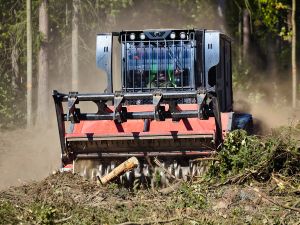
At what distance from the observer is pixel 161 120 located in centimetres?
1331

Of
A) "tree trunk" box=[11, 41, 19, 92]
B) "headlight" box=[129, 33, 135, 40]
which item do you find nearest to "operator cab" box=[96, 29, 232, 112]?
"headlight" box=[129, 33, 135, 40]

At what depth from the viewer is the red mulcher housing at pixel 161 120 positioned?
1337 centimetres

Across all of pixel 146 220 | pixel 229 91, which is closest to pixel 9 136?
pixel 229 91

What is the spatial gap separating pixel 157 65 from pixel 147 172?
2.77 metres

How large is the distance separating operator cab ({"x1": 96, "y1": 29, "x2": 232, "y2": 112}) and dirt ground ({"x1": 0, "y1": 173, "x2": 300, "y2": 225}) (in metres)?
3.56

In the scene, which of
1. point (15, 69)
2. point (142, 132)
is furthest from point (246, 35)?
A: point (142, 132)

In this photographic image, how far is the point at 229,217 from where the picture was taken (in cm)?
1045

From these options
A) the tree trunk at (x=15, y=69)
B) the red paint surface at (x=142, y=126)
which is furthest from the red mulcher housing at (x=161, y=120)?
the tree trunk at (x=15, y=69)

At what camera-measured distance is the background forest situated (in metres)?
30.1

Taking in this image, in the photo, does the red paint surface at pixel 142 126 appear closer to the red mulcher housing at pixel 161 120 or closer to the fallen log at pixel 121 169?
the red mulcher housing at pixel 161 120

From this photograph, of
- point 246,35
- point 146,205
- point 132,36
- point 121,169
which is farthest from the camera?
point 246,35

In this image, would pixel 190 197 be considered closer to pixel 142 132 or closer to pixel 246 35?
pixel 142 132

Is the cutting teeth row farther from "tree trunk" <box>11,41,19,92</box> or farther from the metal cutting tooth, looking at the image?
"tree trunk" <box>11,41,19,92</box>

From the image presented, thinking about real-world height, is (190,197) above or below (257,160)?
below
